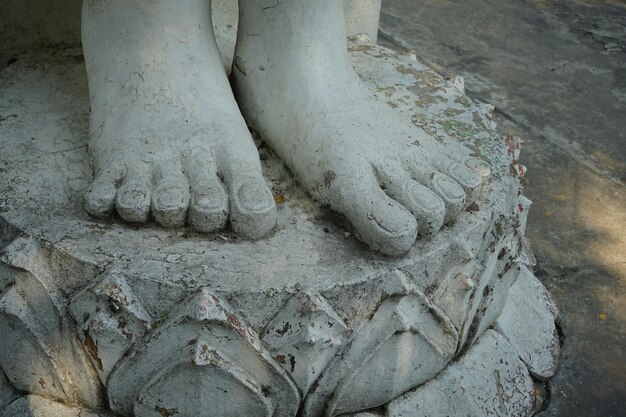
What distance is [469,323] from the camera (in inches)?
47.3

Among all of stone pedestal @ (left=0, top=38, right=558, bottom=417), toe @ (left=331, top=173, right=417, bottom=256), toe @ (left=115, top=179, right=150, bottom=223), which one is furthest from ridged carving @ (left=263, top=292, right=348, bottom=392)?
toe @ (left=115, top=179, right=150, bottom=223)

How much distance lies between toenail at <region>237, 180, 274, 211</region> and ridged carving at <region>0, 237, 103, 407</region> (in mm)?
267

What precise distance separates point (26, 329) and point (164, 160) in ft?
0.94

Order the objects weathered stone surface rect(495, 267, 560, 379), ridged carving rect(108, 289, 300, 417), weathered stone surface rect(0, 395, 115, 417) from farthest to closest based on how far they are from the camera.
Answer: weathered stone surface rect(495, 267, 560, 379) < weathered stone surface rect(0, 395, 115, 417) < ridged carving rect(108, 289, 300, 417)

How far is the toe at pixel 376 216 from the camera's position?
104 centimetres

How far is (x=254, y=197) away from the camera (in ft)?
3.44

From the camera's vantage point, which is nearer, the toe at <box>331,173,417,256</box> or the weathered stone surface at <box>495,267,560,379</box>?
the toe at <box>331,173,417,256</box>

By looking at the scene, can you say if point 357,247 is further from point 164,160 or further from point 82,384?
point 82,384

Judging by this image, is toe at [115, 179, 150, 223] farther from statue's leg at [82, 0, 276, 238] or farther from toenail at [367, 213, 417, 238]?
toenail at [367, 213, 417, 238]

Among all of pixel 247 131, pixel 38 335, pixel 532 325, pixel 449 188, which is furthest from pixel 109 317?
pixel 532 325

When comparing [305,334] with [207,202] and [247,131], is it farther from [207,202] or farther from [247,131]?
[247,131]

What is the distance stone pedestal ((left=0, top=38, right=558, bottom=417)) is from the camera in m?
1.00

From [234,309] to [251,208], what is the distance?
13 cm

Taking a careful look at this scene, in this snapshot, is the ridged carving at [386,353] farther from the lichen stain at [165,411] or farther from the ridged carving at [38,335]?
the ridged carving at [38,335]
